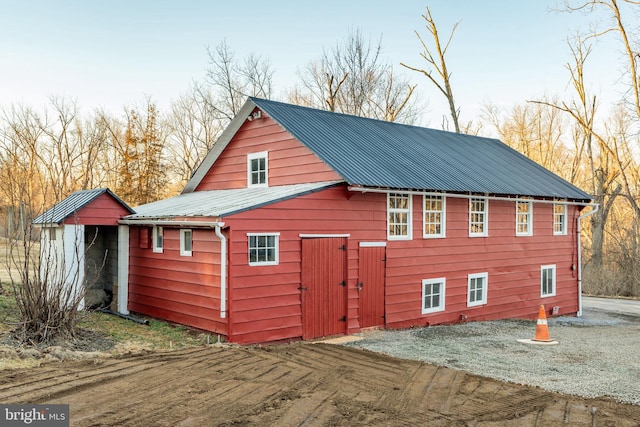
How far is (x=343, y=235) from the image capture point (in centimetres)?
1195

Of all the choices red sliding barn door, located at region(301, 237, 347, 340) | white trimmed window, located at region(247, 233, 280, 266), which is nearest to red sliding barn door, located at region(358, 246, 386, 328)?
red sliding barn door, located at region(301, 237, 347, 340)

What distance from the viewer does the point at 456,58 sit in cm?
2986

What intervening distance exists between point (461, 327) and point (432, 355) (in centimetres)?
414

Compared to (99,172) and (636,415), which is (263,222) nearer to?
→ (636,415)

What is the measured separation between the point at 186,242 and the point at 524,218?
1078 centimetres

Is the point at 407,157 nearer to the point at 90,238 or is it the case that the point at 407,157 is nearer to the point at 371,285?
the point at 371,285

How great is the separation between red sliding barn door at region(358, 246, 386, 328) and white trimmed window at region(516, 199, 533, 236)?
6.15m

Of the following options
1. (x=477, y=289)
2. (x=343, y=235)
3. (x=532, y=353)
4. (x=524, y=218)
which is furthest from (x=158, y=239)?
(x=524, y=218)

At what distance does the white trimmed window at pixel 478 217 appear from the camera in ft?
49.6

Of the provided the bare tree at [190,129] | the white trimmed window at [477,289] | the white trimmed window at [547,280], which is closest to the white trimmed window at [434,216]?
the white trimmed window at [477,289]

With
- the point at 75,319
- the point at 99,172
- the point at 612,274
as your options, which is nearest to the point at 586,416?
the point at 75,319

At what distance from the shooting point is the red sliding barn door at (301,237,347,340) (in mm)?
11258

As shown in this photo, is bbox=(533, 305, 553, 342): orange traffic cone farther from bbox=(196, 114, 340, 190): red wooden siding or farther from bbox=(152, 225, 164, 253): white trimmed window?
bbox=(152, 225, 164, 253): white trimmed window

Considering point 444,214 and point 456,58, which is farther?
point 456,58
